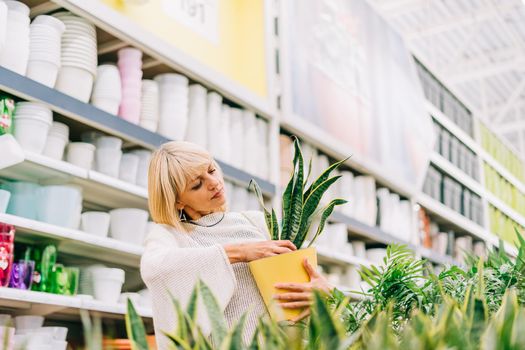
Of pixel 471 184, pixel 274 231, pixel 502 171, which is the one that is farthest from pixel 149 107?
pixel 502 171

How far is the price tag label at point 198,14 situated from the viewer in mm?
3092

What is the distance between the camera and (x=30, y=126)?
89.8 inches

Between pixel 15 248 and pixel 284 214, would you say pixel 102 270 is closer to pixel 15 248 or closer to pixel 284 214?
pixel 15 248

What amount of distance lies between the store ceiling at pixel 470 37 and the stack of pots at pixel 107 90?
19.9ft

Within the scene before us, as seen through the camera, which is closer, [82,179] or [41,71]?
[41,71]

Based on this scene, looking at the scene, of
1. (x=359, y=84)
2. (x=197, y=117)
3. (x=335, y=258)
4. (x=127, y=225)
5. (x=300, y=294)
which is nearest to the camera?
(x=300, y=294)

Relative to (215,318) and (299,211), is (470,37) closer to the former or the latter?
(299,211)

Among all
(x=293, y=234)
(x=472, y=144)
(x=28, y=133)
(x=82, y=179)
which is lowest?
(x=293, y=234)

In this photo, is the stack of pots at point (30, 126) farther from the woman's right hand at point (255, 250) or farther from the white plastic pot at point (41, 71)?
the woman's right hand at point (255, 250)

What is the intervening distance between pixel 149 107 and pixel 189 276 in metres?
1.36

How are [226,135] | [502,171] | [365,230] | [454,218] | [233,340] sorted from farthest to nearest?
[502,171]
[454,218]
[365,230]
[226,135]
[233,340]

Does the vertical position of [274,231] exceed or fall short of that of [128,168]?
it falls short

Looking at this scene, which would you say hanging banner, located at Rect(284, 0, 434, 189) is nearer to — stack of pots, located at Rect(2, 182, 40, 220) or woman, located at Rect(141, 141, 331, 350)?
stack of pots, located at Rect(2, 182, 40, 220)

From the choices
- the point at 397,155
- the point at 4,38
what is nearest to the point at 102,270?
the point at 4,38
